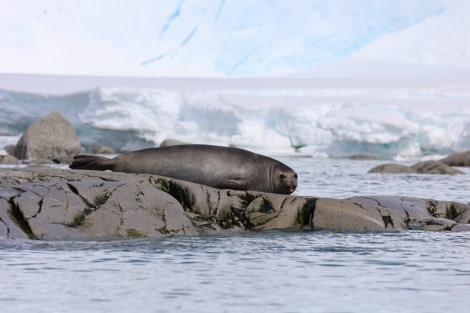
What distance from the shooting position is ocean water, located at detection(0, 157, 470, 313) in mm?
4043

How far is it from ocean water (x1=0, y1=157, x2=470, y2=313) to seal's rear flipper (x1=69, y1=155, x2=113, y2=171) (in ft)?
6.74

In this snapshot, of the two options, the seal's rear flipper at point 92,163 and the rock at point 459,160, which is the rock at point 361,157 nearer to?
the rock at point 459,160

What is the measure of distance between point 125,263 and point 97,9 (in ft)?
134

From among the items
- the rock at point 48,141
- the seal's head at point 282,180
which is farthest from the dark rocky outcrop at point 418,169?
the rock at point 48,141

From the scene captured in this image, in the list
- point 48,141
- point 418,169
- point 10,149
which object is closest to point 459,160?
point 418,169

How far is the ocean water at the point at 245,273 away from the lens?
4043mm

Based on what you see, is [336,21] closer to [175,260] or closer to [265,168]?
[265,168]

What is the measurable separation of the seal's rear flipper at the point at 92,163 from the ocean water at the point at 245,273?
2.05 meters

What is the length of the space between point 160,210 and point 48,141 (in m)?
17.7

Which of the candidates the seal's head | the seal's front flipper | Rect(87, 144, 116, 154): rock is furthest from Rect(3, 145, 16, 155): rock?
the seal's front flipper

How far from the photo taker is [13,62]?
1720 inches

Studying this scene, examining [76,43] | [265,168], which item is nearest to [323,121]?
[265,168]

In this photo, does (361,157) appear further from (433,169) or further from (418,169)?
(433,169)

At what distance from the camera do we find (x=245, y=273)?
4871mm
